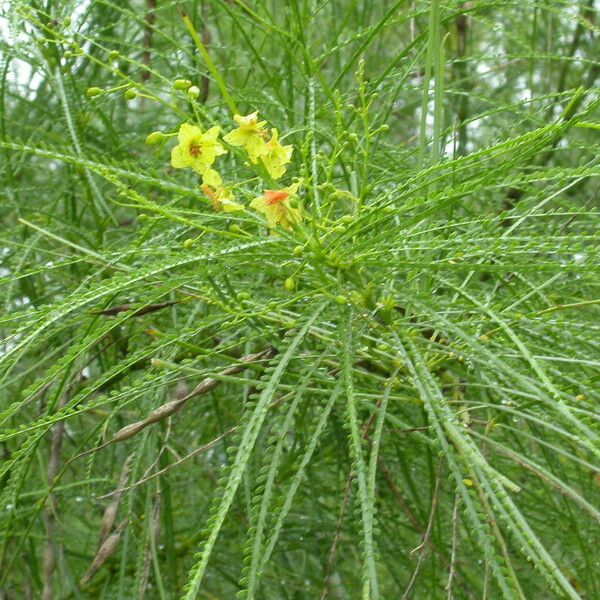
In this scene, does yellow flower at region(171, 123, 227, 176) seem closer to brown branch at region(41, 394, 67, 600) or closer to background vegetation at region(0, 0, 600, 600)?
background vegetation at region(0, 0, 600, 600)

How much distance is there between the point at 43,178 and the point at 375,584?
1.28m

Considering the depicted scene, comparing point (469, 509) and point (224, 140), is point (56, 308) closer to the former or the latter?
point (224, 140)

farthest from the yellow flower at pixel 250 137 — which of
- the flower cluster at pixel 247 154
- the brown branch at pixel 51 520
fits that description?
the brown branch at pixel 51 520

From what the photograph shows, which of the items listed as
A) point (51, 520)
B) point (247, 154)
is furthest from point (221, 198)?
point (51, 520)

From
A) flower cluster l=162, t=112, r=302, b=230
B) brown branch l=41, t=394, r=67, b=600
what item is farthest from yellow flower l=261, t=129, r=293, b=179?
brown branch l=41, t=394, r=67, b=600

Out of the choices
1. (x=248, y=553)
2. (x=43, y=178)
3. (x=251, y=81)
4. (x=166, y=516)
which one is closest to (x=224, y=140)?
(x=248, y=553)

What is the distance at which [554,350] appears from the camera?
915mm

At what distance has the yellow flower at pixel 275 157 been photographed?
2.72ft

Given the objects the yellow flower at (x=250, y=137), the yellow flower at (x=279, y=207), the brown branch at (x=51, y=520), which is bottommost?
the brown branch at (x=51, y=520)

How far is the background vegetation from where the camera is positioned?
2.50 feet

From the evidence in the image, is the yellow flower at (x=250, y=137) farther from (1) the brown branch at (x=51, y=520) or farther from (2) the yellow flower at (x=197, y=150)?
(1) the brown branch at (x=51, y=520)

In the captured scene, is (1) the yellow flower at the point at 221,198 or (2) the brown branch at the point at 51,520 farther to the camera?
(2) the brown branch at the point at 51,520

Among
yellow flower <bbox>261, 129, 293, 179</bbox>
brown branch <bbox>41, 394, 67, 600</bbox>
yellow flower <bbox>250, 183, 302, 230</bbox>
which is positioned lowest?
brown branch <bbox>41, 394, 67, 600</bbox>

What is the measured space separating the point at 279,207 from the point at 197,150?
8cm
